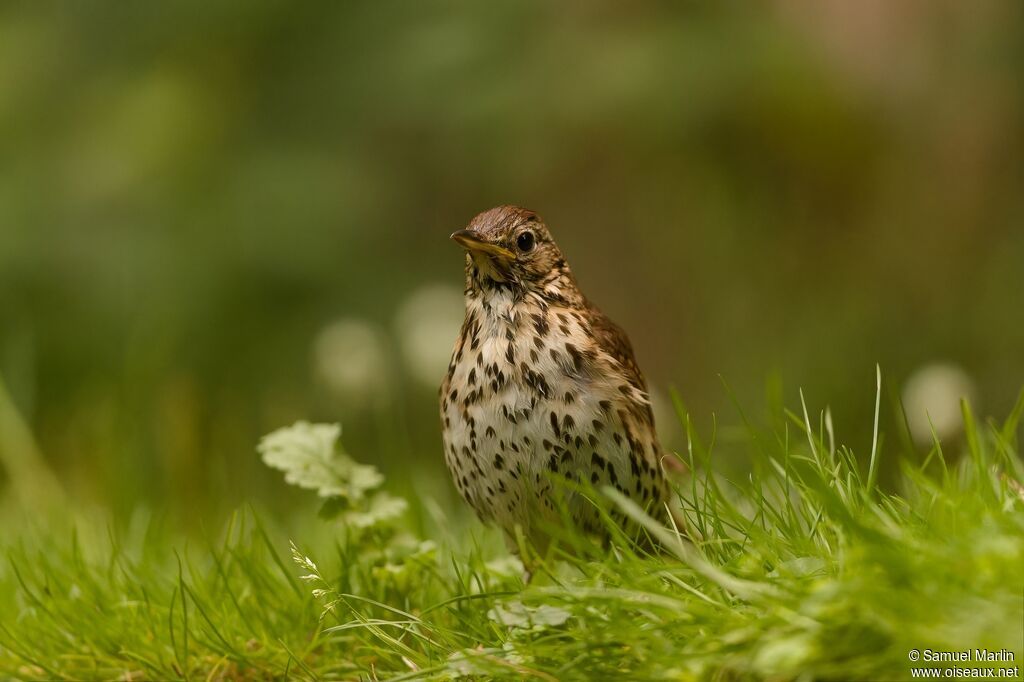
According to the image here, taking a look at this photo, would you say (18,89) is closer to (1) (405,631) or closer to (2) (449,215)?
(2) (449,215)

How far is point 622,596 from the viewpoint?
2125 mm

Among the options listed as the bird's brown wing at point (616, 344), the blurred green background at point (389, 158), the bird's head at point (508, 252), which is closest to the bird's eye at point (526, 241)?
the bird's head at point (508, 252)

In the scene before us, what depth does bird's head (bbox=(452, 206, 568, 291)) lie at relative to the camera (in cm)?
317

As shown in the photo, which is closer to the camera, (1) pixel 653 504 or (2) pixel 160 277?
(1) pixel 653 504

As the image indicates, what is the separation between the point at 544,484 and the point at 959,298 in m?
4.26

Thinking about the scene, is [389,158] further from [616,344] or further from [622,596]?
[622,596]

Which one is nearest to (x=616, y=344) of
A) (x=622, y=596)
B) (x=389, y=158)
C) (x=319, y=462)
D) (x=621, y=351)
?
(x=621, y=351)

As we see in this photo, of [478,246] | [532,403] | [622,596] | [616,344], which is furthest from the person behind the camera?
[616,344]

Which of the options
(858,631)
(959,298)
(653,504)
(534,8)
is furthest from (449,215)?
(858,631)

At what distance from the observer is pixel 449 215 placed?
23.7ft

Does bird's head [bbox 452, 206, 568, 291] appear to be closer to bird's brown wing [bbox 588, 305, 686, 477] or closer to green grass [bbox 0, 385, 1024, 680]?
bird's brown wing [bbox 588, 305, 686, 477]

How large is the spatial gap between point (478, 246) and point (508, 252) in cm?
9

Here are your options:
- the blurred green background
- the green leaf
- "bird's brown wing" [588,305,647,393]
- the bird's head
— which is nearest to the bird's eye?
the bird's head

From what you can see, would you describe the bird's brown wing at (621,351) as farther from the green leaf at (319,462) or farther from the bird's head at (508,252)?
the green leaf at (319,462)
